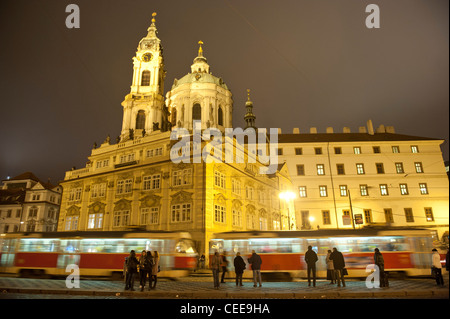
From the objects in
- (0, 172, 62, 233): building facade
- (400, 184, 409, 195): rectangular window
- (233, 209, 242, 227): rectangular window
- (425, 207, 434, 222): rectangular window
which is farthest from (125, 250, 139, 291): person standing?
(0, 172, 62, 233): building facade

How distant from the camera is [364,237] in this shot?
1931 cm

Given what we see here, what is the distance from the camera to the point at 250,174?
37875mm

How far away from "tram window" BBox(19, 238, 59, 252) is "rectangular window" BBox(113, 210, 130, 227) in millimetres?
11959

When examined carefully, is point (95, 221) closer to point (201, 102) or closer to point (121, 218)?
point (121, 218)

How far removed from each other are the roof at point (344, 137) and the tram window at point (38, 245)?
3669cm

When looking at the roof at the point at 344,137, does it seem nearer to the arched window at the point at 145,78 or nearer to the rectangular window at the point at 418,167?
the rectangular window at the point at 418,167

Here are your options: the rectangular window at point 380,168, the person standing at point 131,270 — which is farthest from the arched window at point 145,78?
the person standing at point 131,270

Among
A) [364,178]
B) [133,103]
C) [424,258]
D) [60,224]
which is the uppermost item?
[133,103]

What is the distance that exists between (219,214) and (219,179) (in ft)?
12.0

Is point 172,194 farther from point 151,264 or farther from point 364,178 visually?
point 364,178

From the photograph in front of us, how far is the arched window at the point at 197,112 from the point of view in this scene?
4691cm
